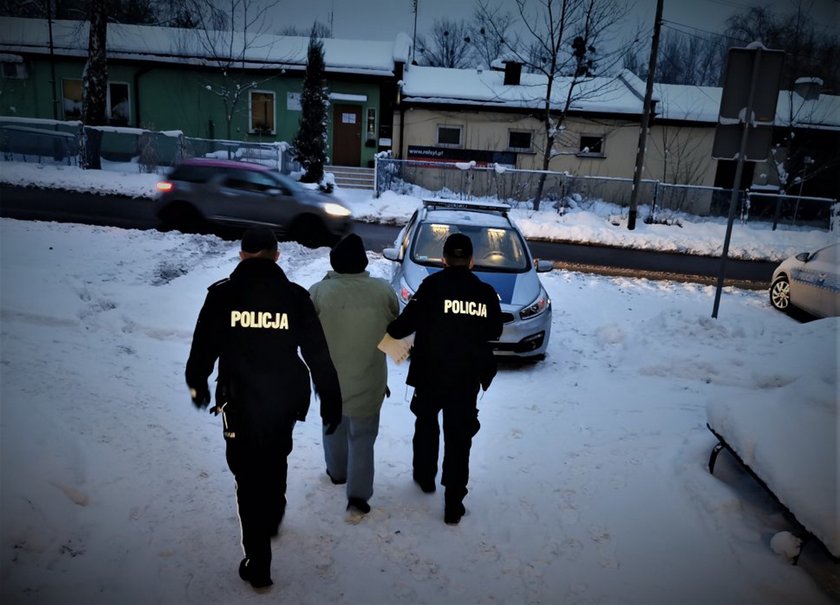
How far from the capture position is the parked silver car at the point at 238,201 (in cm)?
1180

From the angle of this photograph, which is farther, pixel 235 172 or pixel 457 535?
pixel 235 172

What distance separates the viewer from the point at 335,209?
12.1 metres

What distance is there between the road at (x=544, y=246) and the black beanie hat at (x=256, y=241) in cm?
947

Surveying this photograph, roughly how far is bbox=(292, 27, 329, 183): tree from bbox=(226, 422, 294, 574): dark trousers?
757 inches

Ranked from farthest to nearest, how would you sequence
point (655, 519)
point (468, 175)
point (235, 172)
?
point (468, 175) → point (235, 172) → point (655, 519)

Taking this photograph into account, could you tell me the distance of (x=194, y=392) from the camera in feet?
10.1

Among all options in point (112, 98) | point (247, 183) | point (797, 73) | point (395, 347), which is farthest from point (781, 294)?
point (797, 73)

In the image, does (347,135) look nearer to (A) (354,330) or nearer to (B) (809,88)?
(B) (809,88)

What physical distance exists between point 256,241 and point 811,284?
9.73 meters

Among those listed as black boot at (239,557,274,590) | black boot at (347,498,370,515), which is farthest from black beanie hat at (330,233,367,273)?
black boot at (239,557,274,590)

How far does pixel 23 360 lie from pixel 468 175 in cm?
1633

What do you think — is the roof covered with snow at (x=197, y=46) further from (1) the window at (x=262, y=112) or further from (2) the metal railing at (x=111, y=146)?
(2) the metal railing at (x=111, y=146)

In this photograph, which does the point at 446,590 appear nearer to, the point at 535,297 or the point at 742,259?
the point at 535,297

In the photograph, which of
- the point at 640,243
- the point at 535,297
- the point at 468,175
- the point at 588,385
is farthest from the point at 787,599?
the point at 468,175
